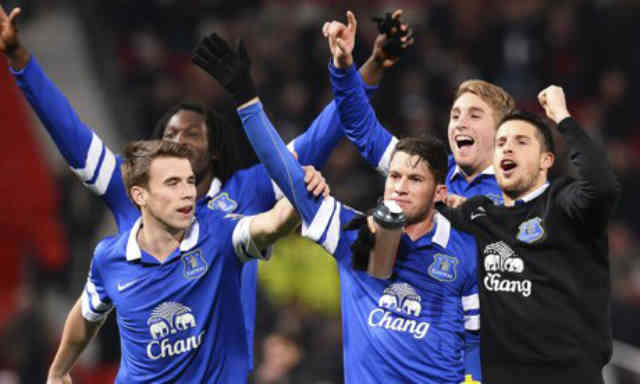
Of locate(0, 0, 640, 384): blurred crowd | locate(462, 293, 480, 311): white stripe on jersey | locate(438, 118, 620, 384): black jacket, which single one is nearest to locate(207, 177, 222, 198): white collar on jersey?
locate(462, 293, 480, 311): white stripe on jersey

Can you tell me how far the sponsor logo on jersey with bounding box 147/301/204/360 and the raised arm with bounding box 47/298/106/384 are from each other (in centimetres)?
55

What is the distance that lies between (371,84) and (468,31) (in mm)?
5880

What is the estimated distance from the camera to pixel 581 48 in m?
9.87

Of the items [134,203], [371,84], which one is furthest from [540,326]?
[134,203]

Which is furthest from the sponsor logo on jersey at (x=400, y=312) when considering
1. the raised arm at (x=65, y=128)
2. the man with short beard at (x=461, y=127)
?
the raised arm at (x=65, y=128)

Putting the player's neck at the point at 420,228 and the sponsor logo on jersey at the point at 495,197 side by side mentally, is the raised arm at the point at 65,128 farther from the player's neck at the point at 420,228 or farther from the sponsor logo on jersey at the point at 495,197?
the sponsor logo on jersey at the point at 495,197

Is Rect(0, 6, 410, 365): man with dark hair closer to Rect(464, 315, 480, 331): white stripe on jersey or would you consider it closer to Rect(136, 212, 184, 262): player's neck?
Rect(136, 212, 184, 262): player's neck

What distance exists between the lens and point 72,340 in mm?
4426

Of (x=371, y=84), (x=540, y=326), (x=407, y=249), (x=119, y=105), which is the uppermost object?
(x=119, y=105)

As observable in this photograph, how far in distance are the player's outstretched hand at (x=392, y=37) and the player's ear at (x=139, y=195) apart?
4.06ft

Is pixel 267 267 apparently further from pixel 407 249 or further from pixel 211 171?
pixel 407 249

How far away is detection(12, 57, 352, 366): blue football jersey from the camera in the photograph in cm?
422

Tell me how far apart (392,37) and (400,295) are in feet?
4.06

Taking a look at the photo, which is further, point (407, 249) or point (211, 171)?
point (211, 171)
